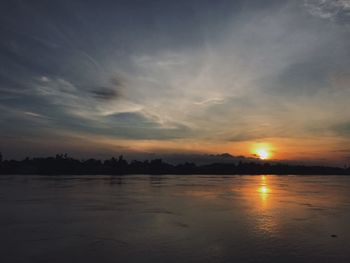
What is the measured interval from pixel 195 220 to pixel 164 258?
8489 mm

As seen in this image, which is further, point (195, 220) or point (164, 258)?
point (195, 220)

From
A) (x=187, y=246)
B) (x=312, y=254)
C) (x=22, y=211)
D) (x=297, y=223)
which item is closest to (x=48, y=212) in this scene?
(x=22, y=211)

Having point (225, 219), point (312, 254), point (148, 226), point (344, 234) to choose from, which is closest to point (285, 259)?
point (312, 254)

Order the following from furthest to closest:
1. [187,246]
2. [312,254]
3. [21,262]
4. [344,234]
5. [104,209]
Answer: [104,209] < [344,234] < [187,246] < [312,254] < [21,262]

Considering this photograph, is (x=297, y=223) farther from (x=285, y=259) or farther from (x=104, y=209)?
(x=104, y=209)

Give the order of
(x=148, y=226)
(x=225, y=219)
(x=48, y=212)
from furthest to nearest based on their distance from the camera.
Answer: (x=48, y=212) < (x=225, y=219) < (x=148, y=226)

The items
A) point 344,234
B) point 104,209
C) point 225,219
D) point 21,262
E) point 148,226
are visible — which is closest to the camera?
point 21,262

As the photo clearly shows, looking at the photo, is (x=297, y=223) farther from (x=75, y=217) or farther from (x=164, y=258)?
(x=75, y=217)

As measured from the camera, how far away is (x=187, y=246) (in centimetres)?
1330

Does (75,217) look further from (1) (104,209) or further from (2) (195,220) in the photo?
(2) (195,220)

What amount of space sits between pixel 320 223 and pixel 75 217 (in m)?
13.4

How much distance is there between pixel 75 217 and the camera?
67.2 feet

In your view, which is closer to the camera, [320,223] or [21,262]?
[21,262]

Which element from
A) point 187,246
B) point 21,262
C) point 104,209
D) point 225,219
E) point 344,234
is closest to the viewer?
point 21,262
